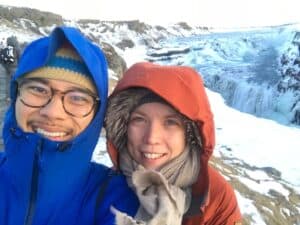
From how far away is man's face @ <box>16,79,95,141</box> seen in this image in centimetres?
179

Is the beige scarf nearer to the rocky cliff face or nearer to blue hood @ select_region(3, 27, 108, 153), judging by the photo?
blue hood @ select_region(3, 27, 108, 153)

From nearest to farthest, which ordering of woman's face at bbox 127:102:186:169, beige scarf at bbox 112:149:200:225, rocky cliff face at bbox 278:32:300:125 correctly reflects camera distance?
beige scarf at bbox 112:149:200:225 → woman's face at bbox 127:102:186:169 → rocky cliff face at bbox 278:32:300:125

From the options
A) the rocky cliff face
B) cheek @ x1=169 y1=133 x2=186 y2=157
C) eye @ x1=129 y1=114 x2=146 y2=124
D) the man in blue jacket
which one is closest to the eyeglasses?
the man in blue jacket

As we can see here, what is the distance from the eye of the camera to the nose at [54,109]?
1783 millimetres

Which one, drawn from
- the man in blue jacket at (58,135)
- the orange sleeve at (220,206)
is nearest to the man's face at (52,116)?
the man in blue jacket at (58,135)

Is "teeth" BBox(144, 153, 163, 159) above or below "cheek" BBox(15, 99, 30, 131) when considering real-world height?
below

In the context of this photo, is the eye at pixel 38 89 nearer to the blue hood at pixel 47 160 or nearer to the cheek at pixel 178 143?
the blue hood at pixel 47 160

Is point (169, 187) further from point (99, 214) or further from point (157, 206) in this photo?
point (99, 214)

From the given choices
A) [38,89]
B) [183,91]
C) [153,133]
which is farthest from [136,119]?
[38,89]

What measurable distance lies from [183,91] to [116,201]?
52 centimetres

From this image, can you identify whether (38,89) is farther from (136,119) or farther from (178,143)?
(178,143)

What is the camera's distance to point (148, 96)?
2.10m

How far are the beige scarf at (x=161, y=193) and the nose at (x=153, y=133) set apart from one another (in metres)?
0.12

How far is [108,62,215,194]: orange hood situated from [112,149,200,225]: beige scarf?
64 millimetres
